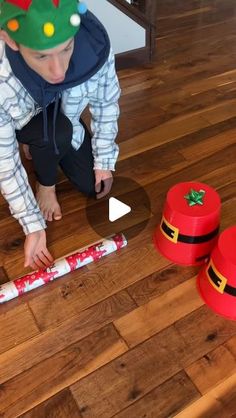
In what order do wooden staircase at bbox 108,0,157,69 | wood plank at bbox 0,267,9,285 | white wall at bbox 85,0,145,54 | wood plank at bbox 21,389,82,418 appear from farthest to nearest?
1. wooden staircase at bbox 108,0,157,69
2. white wall at bbox 85,0,145,54
3. wood plank at bbox 0,267,9,285
4. wood plank at bbox 21,389,82,418

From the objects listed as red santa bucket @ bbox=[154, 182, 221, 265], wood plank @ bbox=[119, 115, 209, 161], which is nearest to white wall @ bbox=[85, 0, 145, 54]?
wood plank @ bbox=[119, 115, 209, 161]

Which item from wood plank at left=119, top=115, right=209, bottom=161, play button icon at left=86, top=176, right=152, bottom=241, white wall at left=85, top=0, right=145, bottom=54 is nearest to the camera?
play button icon at left=86, top=176, right=152, bottom=241

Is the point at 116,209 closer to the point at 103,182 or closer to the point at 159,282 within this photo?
the point at 103,182

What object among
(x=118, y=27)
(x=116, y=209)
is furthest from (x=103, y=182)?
(x=118, y=27)

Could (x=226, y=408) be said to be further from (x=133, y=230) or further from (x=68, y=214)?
(x=68, y=214)

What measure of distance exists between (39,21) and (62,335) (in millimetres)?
637

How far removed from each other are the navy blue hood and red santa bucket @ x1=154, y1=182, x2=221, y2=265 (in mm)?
339

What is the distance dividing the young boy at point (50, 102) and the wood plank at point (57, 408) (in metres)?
0.32

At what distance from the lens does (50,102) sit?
0.98 meters

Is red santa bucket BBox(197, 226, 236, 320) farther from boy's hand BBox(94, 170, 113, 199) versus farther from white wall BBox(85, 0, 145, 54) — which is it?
white wall BBox(85, 0, 145, 54)

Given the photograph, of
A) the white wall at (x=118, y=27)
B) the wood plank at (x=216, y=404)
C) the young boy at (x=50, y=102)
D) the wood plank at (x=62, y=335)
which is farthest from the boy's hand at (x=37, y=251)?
the white wall at (x=118, y=27)

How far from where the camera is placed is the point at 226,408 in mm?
832

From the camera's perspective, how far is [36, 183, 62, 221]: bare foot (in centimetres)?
118

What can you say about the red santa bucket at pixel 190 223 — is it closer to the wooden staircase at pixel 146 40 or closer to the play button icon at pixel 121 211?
the play button icon at pixel 121 211
